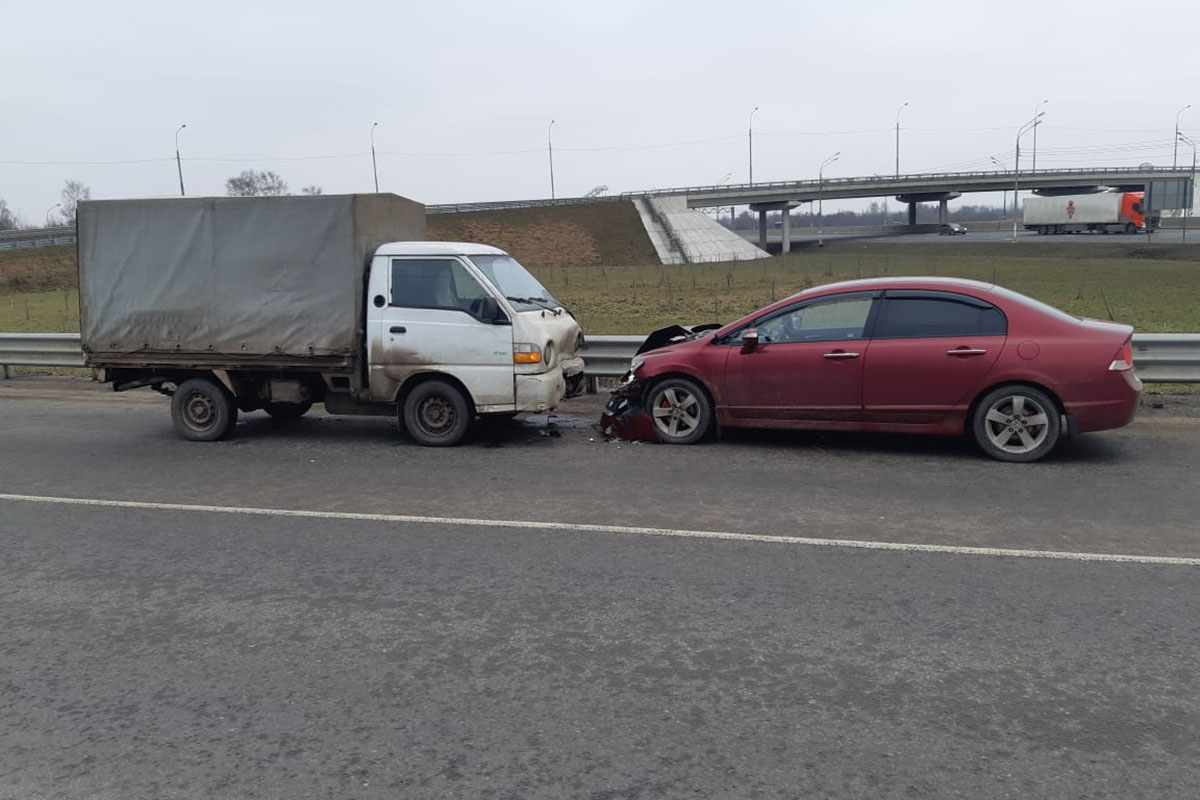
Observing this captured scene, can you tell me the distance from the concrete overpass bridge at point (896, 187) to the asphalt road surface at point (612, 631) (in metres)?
78.7

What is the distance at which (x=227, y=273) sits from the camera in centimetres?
948

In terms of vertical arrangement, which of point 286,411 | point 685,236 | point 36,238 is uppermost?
point 36,238

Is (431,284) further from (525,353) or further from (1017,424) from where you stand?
(1017,424)

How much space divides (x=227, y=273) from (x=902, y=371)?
6503 millimetres

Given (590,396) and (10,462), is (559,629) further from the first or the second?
(590,396)

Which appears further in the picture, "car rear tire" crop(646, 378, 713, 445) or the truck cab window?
the truck cab window

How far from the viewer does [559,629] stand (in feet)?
15.2

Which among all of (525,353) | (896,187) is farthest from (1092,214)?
(525,353)

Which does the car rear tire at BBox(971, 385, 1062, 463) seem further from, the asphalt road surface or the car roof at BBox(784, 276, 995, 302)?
the car roof at BBox(784, 276, 995, 302)

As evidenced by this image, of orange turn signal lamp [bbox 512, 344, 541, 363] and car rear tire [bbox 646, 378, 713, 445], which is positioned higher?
orange turn signal lamp [bbox 512, 344, 541, 363]

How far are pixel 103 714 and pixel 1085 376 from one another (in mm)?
7251

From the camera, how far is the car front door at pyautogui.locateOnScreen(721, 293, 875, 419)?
27.7 feet

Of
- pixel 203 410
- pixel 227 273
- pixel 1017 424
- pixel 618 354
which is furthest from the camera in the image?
pixel 618 354

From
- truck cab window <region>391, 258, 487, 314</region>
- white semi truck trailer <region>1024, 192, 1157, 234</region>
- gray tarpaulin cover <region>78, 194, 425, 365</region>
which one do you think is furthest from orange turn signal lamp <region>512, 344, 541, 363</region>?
white semi truck trailer <region>1024, 192, 1157, 234</region>
